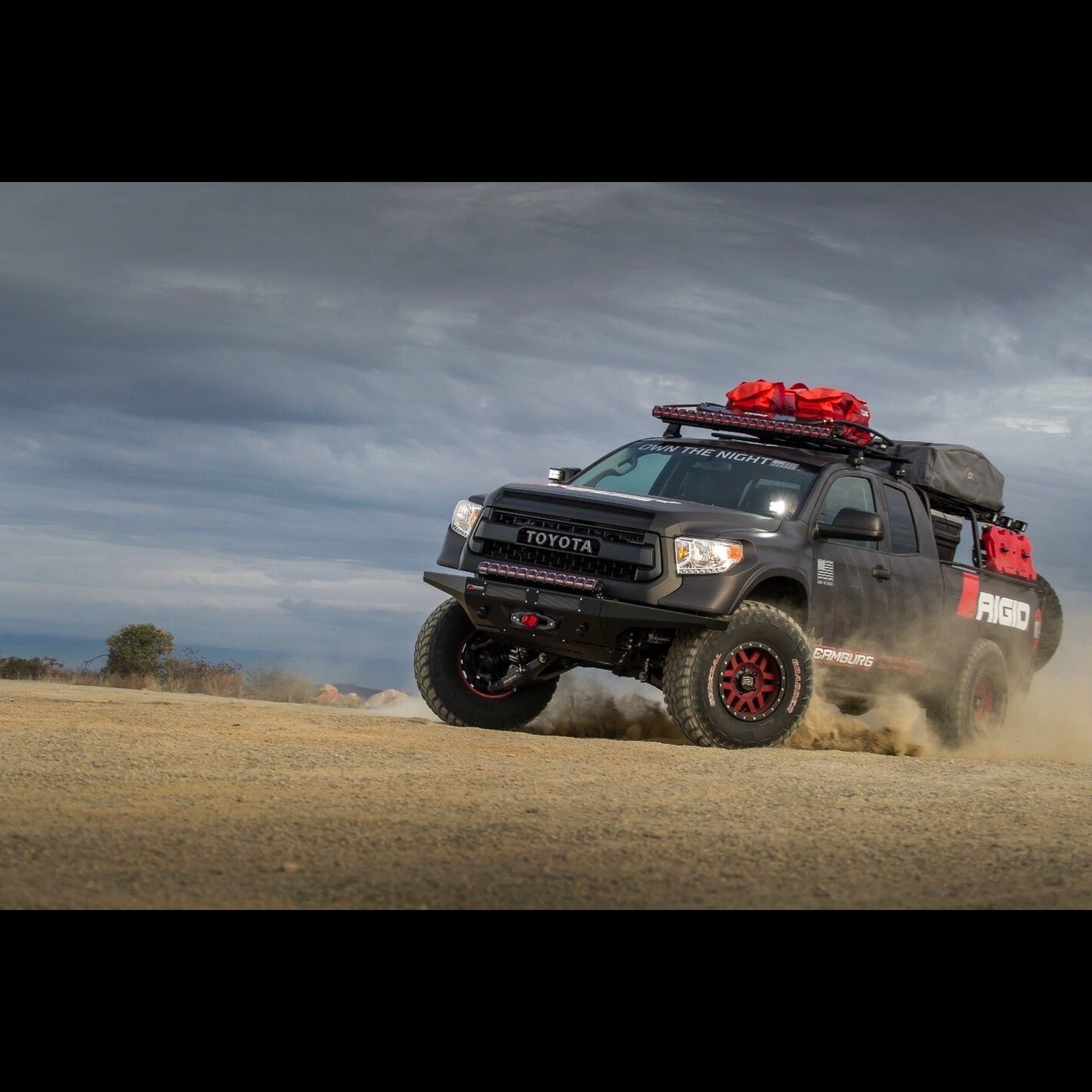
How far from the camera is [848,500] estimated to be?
11.5 metres

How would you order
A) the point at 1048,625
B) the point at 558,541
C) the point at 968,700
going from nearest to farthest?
the point at 558,541, the point at 968,700, the point at 1048,625

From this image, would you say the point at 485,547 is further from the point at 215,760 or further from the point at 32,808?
the point at 32,808

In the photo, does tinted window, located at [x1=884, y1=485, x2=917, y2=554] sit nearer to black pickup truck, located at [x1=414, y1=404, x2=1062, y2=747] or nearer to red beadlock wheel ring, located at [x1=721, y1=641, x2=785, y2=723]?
black pickup truck, located at [x1=414, y1=404, x2=1062, y2=747]

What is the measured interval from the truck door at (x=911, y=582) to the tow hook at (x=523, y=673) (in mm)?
2976

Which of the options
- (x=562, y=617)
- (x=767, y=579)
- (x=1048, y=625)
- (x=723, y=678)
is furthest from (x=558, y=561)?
(x=1048, y=625)

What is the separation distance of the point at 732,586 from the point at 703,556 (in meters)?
0.29

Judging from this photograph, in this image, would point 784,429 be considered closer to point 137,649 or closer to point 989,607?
point 989,607

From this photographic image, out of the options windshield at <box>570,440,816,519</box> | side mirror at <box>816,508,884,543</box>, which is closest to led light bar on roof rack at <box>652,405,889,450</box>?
windshield at <box>570,440,816,519</box>

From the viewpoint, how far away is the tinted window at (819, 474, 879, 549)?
11.2m

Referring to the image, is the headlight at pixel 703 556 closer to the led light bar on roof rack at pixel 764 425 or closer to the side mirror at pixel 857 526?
the side mirror at pixel 857 526

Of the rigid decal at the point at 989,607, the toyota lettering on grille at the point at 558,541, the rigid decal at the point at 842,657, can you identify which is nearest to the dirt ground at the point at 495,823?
the rigid decal at the point at 842,657
